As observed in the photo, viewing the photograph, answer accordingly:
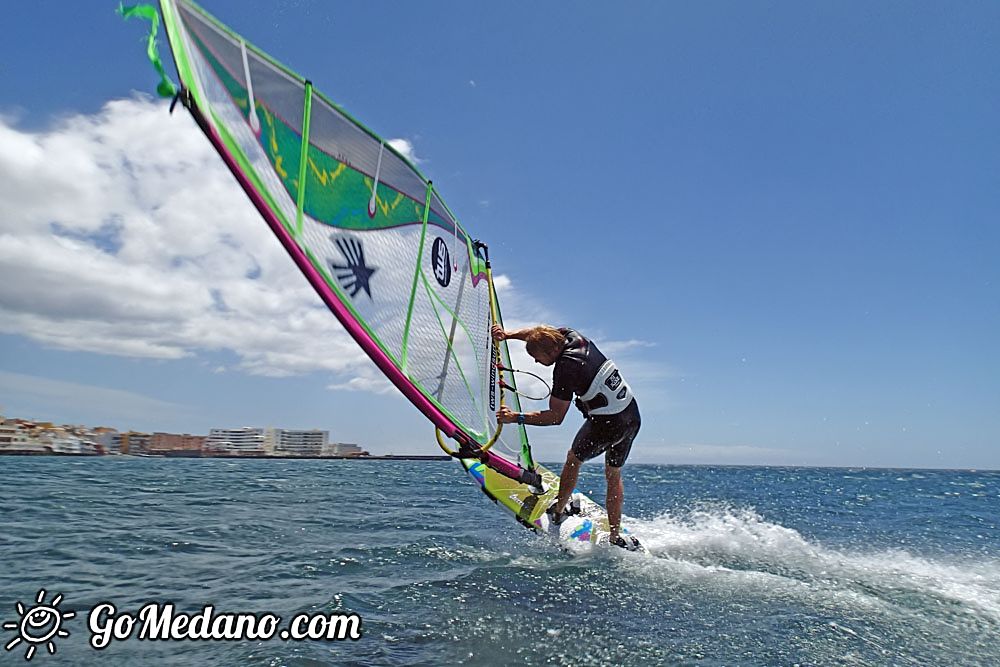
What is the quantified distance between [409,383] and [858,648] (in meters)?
3.09

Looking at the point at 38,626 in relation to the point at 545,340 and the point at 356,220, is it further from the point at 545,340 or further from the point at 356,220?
the point at 545,340

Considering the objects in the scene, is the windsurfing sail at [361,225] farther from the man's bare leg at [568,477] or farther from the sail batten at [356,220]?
the man's bare leg at [568,477]

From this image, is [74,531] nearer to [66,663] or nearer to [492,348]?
[66,663]

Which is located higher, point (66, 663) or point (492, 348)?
point (492, 348)

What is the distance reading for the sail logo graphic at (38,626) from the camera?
3.16m

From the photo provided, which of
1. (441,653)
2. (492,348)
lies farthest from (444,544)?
(441,653)

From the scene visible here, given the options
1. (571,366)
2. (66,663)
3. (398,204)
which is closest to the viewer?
(66,663)

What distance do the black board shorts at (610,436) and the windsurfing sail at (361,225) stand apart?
63cm

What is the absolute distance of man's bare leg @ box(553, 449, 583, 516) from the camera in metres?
5.45

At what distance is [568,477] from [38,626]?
151 inches

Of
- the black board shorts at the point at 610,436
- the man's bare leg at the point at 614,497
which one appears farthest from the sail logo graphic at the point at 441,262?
the man's bare leg at the point at 614,497

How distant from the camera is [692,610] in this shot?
415 cm

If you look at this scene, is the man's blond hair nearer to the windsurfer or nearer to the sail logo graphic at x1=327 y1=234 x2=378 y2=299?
the windsurfer

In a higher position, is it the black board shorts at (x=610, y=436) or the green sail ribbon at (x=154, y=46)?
the green sail ribbon at (x=154, y=46)
